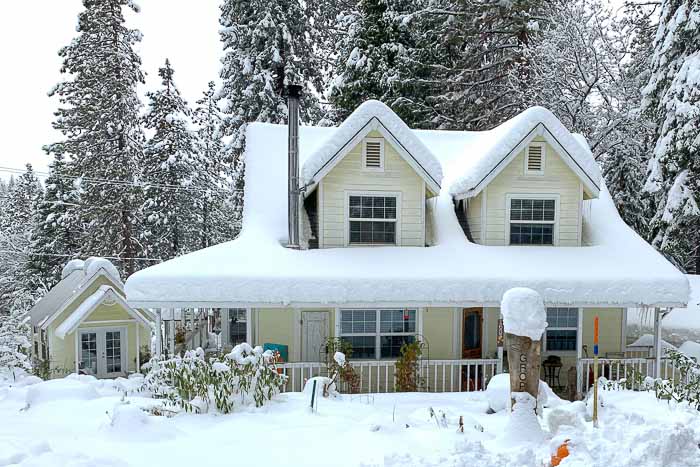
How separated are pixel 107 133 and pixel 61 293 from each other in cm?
917

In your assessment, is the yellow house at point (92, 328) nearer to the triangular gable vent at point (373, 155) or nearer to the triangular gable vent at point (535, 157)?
the triangular gable vent at point (373, 155)

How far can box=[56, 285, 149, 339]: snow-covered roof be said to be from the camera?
13086 mm

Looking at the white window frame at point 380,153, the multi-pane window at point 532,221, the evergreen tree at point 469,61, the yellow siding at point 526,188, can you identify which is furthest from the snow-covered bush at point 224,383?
the evergreen tree at point 469,61

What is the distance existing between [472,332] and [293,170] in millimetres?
5300

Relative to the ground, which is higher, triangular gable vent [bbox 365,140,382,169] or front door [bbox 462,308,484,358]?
triangular gable vent [bbox 365,140,382,169]

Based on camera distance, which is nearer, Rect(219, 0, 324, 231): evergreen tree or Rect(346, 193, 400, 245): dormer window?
Rect(346, 193, 400, 245): dormer window

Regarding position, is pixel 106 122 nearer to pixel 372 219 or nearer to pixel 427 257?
pixel 372 219

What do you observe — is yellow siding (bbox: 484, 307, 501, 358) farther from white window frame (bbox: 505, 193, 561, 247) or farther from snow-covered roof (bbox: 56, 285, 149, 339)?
snow-covered roof (bbox: 56, 285, 149, 339)

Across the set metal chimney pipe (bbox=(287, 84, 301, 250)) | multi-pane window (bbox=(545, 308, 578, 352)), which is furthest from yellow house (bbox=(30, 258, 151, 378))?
multi-pane window (bbox=(545, 308, 578, 352))

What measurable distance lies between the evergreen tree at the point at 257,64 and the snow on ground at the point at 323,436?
14.6 m

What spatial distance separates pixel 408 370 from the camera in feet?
30.7

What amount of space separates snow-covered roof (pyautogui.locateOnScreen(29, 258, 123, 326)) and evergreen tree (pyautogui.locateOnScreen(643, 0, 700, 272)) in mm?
16144

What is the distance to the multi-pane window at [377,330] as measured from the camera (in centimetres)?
1045

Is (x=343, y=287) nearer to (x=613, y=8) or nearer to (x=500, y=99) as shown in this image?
(x=500, y=99)
